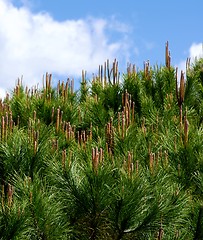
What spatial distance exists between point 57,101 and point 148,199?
6.64 feet

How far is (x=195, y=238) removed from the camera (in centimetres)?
342

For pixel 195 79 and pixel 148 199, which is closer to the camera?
pixel 148 199

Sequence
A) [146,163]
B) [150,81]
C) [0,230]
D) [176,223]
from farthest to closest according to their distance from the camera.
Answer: [150,81] → [146,163] → [176,223] → [0,230]

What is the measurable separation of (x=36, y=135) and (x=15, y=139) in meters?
0.14

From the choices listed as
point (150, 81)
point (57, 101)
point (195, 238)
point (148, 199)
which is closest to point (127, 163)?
point (148, 199)

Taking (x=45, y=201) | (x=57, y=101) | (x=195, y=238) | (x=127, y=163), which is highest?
(x=57, y=101)

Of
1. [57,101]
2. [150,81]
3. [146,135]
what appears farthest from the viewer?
[150,81]

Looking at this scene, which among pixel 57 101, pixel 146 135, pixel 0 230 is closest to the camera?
pixel 0 230

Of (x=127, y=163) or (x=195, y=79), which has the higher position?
(x=195, y=79)

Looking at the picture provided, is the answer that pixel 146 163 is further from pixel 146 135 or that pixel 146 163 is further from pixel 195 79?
pixel 195 79

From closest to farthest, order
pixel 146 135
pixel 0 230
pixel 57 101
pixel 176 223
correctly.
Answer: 1. pixel 0 230
2. pixel 176 223
3. pixel 146 135
4. pixel 57 101

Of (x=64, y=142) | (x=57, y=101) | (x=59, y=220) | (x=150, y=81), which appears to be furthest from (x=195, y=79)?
(x=59, y=220)

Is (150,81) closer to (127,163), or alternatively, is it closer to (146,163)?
(146,163)

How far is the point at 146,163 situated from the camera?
11.9 feet
